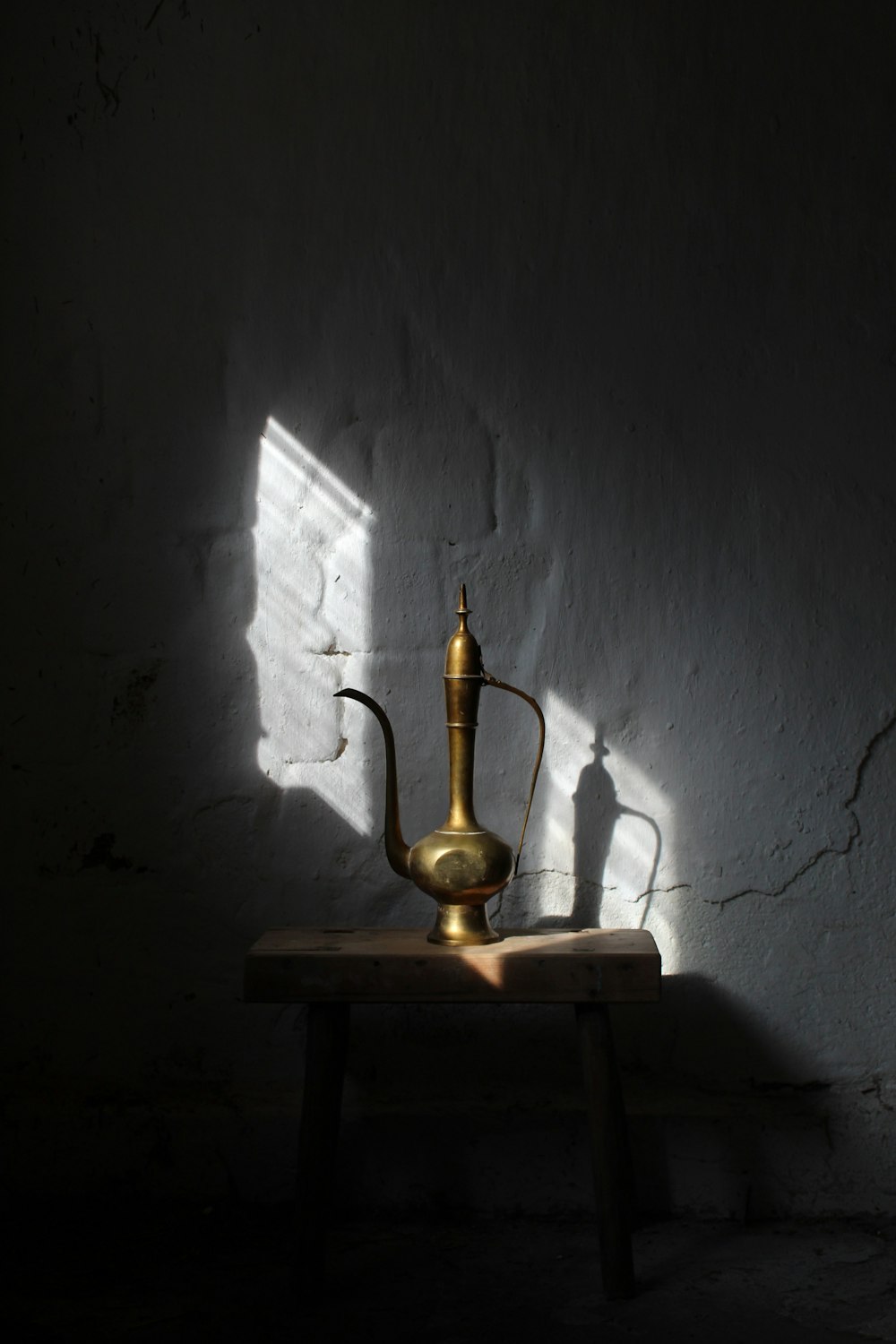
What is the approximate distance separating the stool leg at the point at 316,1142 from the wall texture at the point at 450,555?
283 millimetres

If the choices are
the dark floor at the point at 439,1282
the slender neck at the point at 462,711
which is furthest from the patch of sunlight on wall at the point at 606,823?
the dark floor at the point at 439,1282

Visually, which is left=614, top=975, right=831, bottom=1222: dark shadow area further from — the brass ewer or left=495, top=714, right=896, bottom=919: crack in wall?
the brass ewer

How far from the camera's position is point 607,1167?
1.86 metres

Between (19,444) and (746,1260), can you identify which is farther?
(19,444)

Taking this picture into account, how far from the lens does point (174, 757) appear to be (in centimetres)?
223

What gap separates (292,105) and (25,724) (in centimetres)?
129

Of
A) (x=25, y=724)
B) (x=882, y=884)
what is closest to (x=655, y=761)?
(x=882, y=884)

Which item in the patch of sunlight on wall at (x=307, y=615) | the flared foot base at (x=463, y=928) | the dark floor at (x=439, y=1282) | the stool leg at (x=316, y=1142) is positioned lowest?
the dark floor at (x=439, y=1282)

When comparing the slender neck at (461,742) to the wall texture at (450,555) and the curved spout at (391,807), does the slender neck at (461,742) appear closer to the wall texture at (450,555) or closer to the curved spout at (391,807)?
the curved spout at (391,807)

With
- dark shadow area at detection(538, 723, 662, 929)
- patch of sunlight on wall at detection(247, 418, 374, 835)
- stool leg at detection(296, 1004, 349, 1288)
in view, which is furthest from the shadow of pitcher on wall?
stool leg at detection(296, 1004, 349, 1288)

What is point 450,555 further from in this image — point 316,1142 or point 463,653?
point 316,1142

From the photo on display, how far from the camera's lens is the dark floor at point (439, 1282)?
5.83 feet

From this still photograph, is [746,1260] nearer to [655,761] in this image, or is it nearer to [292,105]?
[655,761]

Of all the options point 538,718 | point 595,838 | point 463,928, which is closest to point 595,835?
point 595,838
